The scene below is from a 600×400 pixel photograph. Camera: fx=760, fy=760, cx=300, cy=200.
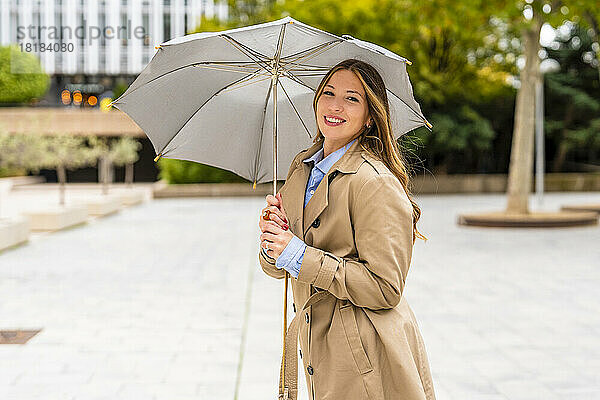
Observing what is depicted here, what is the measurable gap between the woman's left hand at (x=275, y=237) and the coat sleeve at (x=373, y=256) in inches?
3.3

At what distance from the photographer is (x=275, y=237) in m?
2.43

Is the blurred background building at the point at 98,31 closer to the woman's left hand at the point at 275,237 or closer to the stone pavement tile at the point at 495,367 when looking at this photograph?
the stone pavement tile at the point at 495,367

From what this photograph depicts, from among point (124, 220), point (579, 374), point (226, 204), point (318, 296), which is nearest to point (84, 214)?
point (124, 220)

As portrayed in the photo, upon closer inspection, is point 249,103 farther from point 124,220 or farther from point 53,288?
point 124,220

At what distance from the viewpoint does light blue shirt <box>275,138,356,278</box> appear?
2395mm

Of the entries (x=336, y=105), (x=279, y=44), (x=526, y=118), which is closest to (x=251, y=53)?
(x=279, y=44)

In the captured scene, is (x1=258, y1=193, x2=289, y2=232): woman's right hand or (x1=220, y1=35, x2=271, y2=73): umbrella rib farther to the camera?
(x1=220, y1=35, x2=271, y2=73): umbrella rib

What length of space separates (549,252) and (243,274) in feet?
16.9

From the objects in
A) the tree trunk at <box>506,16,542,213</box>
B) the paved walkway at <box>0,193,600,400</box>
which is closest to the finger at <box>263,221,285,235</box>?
the paved walkway at <box>0,193,600,400</box>

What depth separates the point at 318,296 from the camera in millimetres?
2494

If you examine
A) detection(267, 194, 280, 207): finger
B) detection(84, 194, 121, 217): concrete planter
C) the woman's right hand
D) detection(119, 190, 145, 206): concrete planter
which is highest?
detection(267, 194, 280, 207): finger

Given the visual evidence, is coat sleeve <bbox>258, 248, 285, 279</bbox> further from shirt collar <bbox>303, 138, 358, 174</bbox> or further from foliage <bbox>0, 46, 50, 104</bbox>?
foliage <bbox>0, 46, 50, 104</bbox>

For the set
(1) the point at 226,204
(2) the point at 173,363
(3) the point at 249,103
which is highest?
(3) the point at 249,103

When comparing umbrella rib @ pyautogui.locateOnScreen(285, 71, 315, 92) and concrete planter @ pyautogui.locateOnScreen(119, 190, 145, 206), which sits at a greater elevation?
umbrella rib @ pyautogui.locateOnScreen(285, 71, 315, 92)
